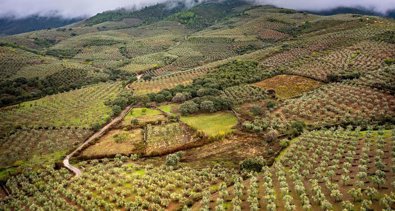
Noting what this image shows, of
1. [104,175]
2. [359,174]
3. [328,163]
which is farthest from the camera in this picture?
[104,175]

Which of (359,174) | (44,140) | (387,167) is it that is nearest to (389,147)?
(387,167)

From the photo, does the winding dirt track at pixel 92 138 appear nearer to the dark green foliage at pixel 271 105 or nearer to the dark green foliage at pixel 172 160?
the dark green foliage at pixel 172 160

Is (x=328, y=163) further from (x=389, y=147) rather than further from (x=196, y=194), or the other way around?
(x=196, y=194)

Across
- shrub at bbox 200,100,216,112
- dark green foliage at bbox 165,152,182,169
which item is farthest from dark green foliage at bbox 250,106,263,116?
dark green foliage at bbox 165,152,182,169

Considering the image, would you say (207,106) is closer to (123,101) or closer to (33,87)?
(123,101)

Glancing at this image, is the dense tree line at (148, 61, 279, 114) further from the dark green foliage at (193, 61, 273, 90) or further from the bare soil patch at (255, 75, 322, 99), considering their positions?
the bare soil patch at (255, 75, 322, 99)

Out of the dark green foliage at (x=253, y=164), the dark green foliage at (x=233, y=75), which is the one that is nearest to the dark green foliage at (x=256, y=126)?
the dark green foliage at (x=253, y=164)
